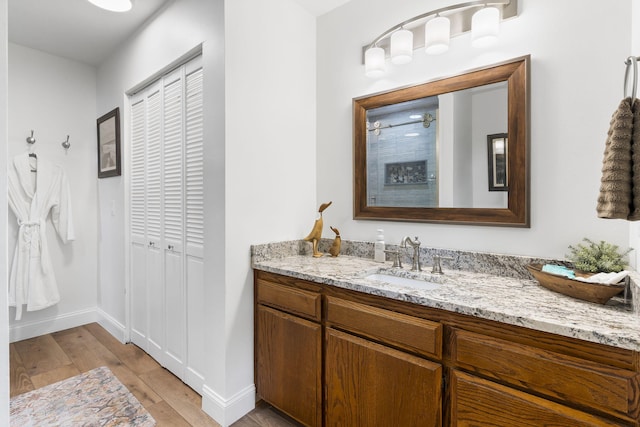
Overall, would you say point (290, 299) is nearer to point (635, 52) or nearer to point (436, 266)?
point (436, 266)

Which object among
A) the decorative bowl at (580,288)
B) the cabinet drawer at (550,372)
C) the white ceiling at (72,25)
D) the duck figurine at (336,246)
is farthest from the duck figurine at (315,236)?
the white ceiling at (72,25)

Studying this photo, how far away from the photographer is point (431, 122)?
1.78 m

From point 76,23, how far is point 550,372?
3.50 meters

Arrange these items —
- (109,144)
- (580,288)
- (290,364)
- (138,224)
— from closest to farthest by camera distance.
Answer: (580,288) < (290,364) < (138,224) < (109,144)

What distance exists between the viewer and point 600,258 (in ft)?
4.14

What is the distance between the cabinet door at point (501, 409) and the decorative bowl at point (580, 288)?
398 millimetres

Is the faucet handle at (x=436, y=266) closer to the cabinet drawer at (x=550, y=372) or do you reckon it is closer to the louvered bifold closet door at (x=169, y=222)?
the cabinet drawer at (x=550, y=372)

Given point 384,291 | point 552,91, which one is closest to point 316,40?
point 552,91

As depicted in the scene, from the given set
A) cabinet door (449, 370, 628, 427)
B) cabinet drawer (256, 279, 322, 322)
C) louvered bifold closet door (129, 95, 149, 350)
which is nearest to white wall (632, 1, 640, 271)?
cabinet door (449, 370, 628, 427)

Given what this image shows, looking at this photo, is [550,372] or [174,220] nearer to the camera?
[550,372]

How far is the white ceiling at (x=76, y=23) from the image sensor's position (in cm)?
217

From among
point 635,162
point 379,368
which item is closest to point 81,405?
point 379,368

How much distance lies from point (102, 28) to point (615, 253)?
11.5ft

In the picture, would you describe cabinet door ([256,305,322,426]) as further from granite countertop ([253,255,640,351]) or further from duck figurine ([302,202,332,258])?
duck figurine ([302,202,332,258])
